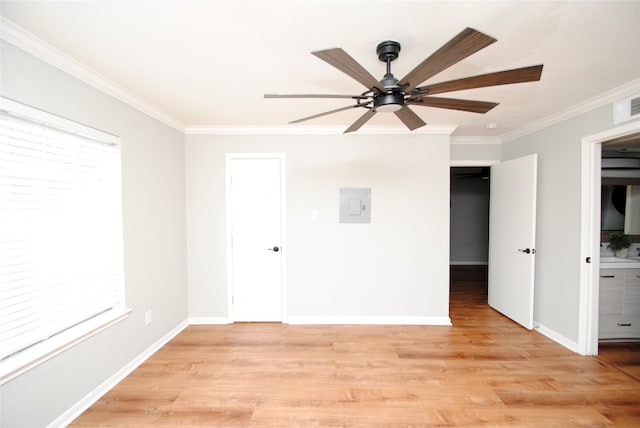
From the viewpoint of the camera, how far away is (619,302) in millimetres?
2623

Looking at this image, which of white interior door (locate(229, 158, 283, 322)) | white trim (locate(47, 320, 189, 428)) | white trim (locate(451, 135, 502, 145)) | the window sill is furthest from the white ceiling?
white trim (locate(47, 320, 189, 428))

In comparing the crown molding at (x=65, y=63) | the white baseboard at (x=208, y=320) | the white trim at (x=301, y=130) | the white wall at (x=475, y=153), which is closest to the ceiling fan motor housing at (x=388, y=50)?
the white trim at (x=301, y=130)

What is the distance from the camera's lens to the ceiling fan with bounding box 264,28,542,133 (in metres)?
1.00

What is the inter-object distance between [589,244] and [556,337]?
111cm

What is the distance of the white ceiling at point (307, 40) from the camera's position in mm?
1272

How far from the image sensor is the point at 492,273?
12.0ft

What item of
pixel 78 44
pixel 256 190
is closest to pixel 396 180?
pixel 256 190

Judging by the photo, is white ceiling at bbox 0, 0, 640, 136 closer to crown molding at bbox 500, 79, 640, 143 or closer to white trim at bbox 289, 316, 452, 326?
crown molding at bbox 500, 79, 640, 143

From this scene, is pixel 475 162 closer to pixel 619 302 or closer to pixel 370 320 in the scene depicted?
pixel 619 302

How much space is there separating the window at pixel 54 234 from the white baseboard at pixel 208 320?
1.15 m

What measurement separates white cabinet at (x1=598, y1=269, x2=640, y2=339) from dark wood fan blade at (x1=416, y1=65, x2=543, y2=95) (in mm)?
2784

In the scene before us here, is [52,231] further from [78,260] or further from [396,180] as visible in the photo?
[396,180]

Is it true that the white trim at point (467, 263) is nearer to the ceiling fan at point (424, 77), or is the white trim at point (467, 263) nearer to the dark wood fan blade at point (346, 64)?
the ceiling fan at point (424, 77)

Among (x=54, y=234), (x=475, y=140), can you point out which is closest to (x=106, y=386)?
(x=54, y=234)
